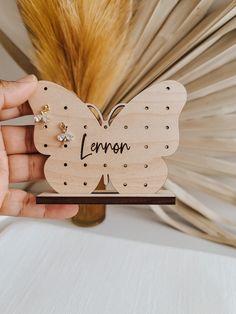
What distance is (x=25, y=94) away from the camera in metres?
0.47

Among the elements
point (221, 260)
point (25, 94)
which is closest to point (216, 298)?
point (221, 260)

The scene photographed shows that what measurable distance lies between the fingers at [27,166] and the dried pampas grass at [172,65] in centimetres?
12

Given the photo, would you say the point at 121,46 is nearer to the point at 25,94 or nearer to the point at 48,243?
the point at 25,94

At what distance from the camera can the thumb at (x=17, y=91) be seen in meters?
0.47

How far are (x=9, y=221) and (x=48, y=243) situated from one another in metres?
0.13

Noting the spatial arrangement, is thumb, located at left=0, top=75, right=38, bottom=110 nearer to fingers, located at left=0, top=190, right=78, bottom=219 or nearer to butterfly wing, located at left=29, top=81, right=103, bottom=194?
butterfly wing, located at left=29, top=81, right=103, bottom=194

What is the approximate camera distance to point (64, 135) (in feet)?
1.58

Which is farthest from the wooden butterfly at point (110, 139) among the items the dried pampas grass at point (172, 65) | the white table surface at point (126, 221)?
the white table surface at point (126, 221)

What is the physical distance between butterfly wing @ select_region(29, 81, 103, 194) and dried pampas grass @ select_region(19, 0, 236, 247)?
99mm

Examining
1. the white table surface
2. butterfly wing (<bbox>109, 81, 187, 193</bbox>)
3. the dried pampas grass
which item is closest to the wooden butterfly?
butterfly wing (<bbox>109, 81, 187, 193</bbox>)

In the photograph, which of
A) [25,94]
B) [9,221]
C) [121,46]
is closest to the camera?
[25,94]

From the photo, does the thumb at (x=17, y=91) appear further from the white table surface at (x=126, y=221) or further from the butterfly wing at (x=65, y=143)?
the white table surface at (x=126, y=221)

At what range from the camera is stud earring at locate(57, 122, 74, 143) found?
19.0 inches

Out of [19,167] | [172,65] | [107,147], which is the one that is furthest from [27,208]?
[172,65]
